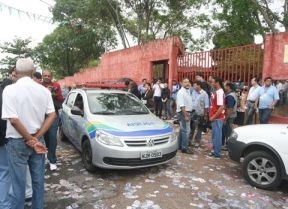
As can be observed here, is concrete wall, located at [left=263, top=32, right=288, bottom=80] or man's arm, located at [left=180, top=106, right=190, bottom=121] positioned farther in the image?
concrete wall, located at [left=263, top=32, right=288, bottom=80]

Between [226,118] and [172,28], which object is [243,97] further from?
[172,28]

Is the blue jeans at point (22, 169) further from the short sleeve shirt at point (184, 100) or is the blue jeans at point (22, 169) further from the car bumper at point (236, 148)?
the short sleeve shirt at point (184, 100)

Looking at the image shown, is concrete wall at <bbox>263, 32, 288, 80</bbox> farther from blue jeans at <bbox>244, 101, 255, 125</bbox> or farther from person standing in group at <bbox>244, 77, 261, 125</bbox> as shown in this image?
blue jeans at <bbox>244, 101, 255, 125</bbox>

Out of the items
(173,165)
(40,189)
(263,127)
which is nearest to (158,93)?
(173,165)

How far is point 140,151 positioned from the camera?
18.5ft

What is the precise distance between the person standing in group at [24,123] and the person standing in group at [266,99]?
7.61 metres

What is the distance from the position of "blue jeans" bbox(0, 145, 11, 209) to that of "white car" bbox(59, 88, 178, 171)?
6.06 ft

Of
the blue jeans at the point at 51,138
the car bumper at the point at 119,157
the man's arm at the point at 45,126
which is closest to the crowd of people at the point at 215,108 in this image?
the car bumper at the point at 119,157

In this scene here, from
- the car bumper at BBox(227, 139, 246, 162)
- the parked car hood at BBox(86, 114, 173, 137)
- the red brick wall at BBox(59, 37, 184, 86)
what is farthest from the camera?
the red brick wall at BBox(59, 37, 184, 86)

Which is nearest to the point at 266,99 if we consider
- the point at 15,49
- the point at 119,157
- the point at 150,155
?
the point at 150,155

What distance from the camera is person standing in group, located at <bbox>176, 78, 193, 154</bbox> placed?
7.46 metres

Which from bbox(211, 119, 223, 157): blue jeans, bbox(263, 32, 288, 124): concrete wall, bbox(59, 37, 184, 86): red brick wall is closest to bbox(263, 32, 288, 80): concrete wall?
bbox(263, 32, 288, 124): concrete wall

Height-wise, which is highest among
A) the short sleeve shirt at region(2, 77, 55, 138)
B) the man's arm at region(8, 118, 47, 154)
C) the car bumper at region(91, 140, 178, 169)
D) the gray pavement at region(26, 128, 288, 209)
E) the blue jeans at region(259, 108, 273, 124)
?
the short sleeve shirt at region(2, 77, 55, 138)

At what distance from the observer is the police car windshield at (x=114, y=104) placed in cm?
667
